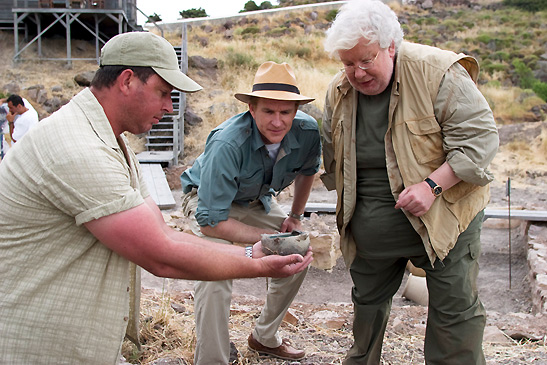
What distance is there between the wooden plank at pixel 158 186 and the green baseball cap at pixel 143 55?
21.0ft

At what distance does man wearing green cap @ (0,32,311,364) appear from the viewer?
2.05 m

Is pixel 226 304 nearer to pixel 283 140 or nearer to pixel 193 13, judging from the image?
pixel 283 140

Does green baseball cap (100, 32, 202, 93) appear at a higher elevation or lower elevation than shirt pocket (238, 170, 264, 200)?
higher

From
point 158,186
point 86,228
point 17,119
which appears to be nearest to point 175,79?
point 86,228

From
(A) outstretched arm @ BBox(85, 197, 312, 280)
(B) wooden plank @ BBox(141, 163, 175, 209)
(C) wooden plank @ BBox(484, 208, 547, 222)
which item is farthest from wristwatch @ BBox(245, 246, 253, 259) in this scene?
(C) wooden plank @ BBox(484, 208, 547, 222)

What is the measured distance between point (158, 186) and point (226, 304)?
24.0ft

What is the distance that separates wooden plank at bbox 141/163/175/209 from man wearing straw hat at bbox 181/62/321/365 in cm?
526

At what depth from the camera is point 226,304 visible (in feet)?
11.1

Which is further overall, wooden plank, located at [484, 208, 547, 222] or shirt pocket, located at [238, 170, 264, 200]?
wooden plank, located at [484, 208, 547, 222]

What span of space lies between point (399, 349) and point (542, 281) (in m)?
2.95

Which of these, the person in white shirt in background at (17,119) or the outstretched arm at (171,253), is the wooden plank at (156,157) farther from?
the outstretched arm at (171,253)

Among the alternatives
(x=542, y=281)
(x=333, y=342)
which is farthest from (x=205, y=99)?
(x=333, y=342)

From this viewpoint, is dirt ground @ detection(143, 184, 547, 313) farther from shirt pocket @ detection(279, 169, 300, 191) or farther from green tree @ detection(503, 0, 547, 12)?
green tree @ detection(503, 0, 547, 12)

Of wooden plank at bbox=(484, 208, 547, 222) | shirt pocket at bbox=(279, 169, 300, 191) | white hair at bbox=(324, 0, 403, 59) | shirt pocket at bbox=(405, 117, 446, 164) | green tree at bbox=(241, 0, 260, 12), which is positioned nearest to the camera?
white hair at bbox=(324, 0, 403, 59)
